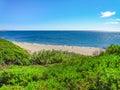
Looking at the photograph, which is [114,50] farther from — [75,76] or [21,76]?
[21,76]

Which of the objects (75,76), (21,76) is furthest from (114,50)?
(21,76)

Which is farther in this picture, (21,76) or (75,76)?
(21,76)

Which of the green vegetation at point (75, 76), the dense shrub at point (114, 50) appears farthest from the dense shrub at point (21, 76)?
the dense shrub at point (114, 50)

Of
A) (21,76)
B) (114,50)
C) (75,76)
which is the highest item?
(114,50)

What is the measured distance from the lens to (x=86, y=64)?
19.5ft

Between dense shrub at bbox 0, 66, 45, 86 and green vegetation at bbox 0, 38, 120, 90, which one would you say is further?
dense shrub at bbox 0, 66, 45, 86

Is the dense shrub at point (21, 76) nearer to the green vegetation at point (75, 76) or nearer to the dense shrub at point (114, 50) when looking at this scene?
the green vegetation at point (75, 76)

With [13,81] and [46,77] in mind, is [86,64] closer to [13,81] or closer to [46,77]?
[46,77]

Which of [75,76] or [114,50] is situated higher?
[114,50]

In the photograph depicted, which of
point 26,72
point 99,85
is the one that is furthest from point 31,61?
point 99,85

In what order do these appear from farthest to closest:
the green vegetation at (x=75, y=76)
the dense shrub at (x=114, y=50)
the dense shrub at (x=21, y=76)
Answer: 1. the dense shrub at (x=114, y=50)
2. the dense shrub at (x=21, y=76)
3. the green vegetation at (x=75, y=76)

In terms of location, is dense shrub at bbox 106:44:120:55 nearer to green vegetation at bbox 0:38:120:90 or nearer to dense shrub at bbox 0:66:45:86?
green vegetation at bbox 0:38:120:90

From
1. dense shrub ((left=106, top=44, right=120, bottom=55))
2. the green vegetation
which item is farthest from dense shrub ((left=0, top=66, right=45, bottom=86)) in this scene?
dense shrub ((left=106, top=44, right=120, bottom=55))

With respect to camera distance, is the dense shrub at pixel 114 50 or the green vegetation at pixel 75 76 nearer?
the green vegetation at pixel 75 76
